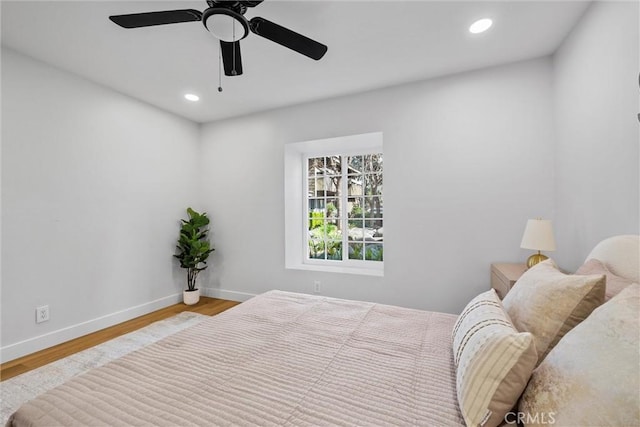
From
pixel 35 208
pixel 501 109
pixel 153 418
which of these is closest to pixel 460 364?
pixel 153 418

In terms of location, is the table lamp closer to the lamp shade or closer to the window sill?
the lamp shade

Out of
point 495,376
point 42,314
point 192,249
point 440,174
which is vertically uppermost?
point 440,174

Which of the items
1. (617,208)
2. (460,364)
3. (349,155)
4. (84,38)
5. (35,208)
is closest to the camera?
(460,364)

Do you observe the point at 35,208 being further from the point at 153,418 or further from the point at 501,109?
→ the point at 501,109

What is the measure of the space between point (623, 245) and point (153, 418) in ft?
6.71

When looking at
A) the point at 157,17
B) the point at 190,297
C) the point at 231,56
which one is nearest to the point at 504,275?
the point at 231,56

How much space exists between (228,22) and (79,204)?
7.88 feet

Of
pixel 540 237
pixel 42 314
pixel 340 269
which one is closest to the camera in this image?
pixel 540 237

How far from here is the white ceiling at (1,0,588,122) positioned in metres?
1.86

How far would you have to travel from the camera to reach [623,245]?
1304 millimetres

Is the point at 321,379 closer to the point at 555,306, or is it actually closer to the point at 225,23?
the point at 555,306

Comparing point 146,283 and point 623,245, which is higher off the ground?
point 623,245

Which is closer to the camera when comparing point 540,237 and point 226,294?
point 540,237

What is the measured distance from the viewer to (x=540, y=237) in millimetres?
1982
